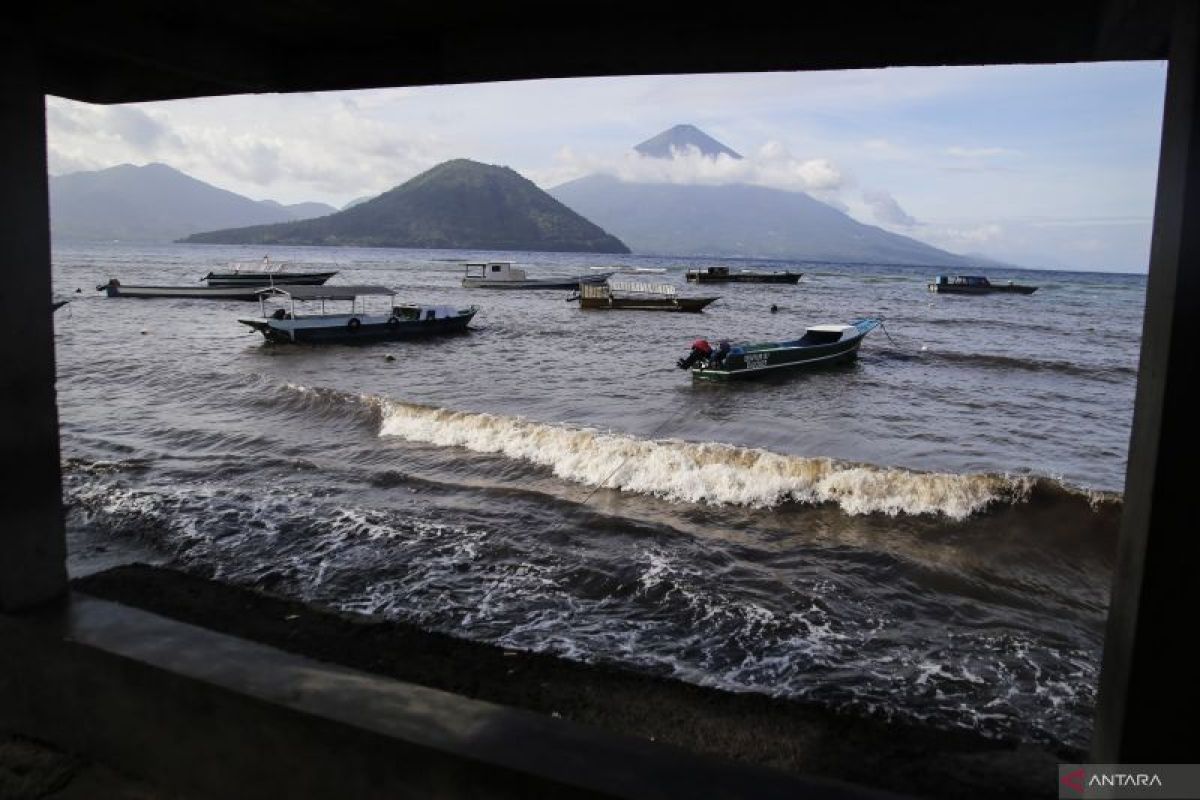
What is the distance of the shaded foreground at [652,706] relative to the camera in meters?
5.11

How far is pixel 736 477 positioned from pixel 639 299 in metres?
35.6

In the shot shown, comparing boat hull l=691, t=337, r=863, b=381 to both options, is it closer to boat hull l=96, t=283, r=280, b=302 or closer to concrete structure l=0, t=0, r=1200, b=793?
concrete structure l=0, t=0, r=1200, b=793

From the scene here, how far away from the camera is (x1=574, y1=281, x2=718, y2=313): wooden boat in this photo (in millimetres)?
46688

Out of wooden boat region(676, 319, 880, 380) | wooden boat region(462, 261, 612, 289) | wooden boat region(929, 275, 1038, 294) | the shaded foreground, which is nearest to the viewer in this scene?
the shaded foreground

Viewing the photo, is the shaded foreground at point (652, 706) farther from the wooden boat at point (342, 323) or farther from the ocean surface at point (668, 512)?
the wooden boat at point (342, 323)

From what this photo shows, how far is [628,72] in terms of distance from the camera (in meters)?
3.72

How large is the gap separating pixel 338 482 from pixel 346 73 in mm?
8626

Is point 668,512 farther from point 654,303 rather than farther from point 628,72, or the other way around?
point 654,303

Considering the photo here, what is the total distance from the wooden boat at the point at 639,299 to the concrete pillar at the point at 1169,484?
45010 millimetres

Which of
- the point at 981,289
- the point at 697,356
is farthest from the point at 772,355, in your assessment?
the point at 981,289

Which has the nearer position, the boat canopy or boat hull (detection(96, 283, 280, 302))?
the boat canopy

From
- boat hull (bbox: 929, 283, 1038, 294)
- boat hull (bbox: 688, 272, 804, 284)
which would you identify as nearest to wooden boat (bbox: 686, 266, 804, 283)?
boat hull (bbox: 688, 272, 804, 284)

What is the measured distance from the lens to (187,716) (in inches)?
120

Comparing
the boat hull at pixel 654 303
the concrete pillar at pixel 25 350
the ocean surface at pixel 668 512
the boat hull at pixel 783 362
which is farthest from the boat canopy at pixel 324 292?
the concrete pillar at pixel 25 350
